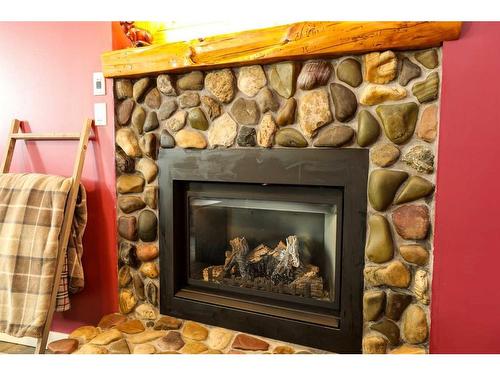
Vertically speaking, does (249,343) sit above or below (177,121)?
below

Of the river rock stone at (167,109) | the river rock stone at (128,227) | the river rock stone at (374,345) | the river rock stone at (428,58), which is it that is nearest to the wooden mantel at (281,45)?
the river rock stone at (428,58)

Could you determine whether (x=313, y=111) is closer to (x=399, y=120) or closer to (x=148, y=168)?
(x=399, y=120)

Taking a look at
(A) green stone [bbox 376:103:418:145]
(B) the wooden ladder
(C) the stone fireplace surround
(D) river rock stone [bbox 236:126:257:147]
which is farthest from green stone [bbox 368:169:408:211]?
(B) the wooden ladder

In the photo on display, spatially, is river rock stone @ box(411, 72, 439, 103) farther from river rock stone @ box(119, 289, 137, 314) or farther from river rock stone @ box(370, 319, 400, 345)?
river rock stone @ box(119, 289, 137, 314)

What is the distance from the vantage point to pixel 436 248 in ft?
3.55

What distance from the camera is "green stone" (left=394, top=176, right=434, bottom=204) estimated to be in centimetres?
109

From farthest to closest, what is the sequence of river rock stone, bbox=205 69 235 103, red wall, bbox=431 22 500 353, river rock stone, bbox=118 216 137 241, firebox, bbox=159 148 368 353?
river rock stone, bbox=118 216 137 241 < river rock stone, bbox=205 69 235 103 < firebox, bbox=159 148 368 353 < red wall, bbox=431 22 500 353

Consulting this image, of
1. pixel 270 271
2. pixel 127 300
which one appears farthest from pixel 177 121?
pixel 127 300

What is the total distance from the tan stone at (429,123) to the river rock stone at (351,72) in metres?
0.23

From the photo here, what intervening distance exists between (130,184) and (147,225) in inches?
7.7

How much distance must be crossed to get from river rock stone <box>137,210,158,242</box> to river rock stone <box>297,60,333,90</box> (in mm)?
831

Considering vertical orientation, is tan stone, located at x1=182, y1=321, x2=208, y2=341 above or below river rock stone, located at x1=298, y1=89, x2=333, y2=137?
below

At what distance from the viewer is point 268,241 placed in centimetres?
147
